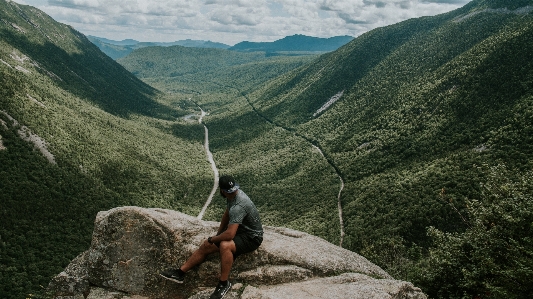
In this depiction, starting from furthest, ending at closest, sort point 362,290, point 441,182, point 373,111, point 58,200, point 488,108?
point 373,111
point 488,108
point 58,200
point 441,182
point 362,290

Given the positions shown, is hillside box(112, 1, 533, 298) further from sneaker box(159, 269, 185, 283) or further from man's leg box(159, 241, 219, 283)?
sneaker box(159, 269, 185, 283)

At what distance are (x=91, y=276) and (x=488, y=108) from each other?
13640 cm

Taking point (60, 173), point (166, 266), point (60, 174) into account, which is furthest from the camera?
point (60, 173)

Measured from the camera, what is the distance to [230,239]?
16.2m

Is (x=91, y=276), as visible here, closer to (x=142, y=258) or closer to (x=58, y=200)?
(x=142, y=258)

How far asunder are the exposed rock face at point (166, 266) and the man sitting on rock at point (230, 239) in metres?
1.05

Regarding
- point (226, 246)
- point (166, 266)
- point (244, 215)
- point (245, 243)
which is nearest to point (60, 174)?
point (166, 266)

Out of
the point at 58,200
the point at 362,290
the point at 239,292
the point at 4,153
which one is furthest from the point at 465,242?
the point at 4,153

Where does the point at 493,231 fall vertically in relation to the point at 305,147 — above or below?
above

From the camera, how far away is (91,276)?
1856 cm

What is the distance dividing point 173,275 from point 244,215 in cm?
478

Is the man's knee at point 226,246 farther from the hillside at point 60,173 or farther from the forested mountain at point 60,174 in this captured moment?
the hillside at point 60,173

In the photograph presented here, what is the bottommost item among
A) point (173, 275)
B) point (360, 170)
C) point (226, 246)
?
point (360, 170)

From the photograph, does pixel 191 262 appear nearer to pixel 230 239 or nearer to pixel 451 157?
pixel 230 239
